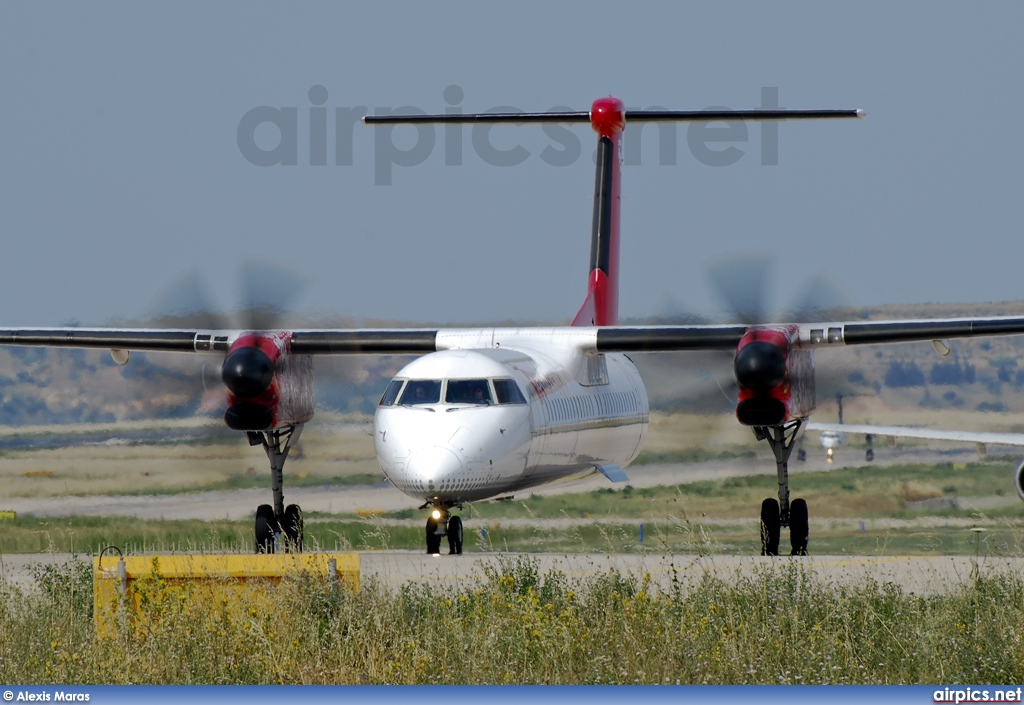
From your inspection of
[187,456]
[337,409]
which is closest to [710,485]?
[337,409]

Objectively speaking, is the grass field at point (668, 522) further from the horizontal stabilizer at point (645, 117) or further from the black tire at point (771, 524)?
the horizontal stabilizer at point (645, 117)

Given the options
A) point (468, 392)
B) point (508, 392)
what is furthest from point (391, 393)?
point (508, 392)

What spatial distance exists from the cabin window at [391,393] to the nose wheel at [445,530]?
1.46 m

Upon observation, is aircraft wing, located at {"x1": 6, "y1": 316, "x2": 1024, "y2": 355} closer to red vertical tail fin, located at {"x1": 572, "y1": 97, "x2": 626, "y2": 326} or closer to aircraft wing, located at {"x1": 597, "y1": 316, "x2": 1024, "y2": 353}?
aircraft wing, located at {"x1": 597, "y1": 316, "x2": 1024, "y2": 353}

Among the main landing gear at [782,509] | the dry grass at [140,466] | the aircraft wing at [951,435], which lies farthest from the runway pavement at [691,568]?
the dry grass at [140,466]

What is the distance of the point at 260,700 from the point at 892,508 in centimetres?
2414

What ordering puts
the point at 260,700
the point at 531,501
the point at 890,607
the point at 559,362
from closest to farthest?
the point at 260,700 → the point at 890,607 → the point at 559,362 → the point at 531,501

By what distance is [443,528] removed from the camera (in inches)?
728

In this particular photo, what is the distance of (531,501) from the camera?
1147 inches

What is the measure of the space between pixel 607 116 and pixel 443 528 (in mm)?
11400

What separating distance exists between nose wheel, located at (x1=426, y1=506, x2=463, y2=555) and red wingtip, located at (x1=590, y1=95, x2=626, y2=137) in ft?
35.7

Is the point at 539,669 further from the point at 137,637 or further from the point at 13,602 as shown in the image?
the point at 13,602

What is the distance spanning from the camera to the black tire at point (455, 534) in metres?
18.6

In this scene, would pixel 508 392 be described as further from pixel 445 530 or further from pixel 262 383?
pixel 262 383
